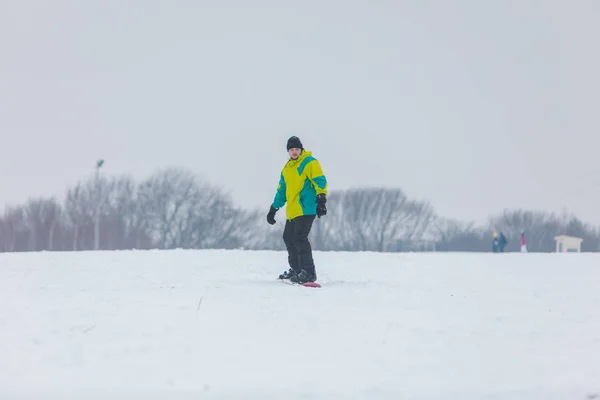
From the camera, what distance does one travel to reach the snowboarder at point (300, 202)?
1029 cm

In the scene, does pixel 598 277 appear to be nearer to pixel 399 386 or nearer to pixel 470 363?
pixel 470 363

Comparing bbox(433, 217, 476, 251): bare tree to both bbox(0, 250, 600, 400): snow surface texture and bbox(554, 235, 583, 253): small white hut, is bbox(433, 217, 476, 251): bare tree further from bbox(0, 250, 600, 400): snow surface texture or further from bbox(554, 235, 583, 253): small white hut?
bbox(0, 250, 600, 400): snow surface texture

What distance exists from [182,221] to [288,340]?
7941cm

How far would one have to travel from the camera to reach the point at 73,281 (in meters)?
9.62

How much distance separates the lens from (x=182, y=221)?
84.7 metres

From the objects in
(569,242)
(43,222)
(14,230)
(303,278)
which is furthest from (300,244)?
(14,230)

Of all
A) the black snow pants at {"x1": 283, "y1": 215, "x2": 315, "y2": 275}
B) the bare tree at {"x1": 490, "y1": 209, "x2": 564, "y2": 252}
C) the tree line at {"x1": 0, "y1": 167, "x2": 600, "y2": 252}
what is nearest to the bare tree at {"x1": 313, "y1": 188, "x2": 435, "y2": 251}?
the tree line at {"x1": 0, "y1": 167, "x2": 600, "y2": 252}

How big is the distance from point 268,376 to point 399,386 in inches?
33.2

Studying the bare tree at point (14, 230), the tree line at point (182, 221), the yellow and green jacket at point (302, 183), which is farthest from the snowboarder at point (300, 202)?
the bare tree at point (14, 230)

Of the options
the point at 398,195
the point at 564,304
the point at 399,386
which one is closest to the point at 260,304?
the point at 399,386

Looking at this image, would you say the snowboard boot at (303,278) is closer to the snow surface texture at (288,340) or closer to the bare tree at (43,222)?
the snow surface texture at (288,340)

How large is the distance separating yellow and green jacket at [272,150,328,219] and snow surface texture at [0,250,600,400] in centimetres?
104

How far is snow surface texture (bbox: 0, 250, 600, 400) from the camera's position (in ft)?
16.9

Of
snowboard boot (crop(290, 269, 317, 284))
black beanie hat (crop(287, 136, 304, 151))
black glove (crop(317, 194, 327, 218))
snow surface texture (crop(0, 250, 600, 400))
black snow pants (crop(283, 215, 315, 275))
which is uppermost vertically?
black beanie hat (crop(287, 136, 304, 151))
